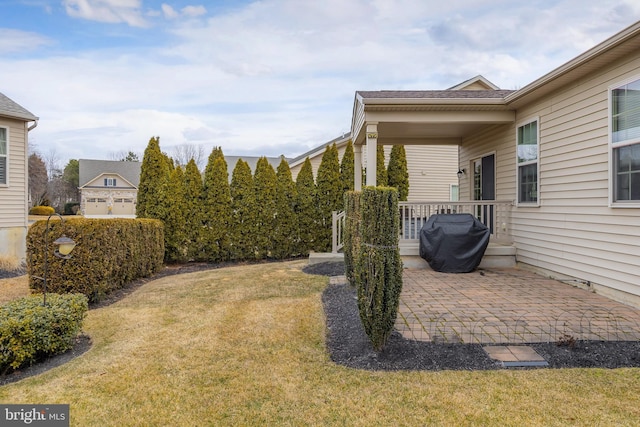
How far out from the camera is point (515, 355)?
122 inches

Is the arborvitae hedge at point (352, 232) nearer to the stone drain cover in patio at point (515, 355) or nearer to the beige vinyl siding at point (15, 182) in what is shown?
the stone drain cover in patio at point (515, 355)

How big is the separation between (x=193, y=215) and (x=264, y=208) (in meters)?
1.91

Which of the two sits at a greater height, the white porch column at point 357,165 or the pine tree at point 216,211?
the white porch column at point 357,165

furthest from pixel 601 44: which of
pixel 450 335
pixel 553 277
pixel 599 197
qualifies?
pixel 450 335

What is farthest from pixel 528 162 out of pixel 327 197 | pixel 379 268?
pixel 327 197

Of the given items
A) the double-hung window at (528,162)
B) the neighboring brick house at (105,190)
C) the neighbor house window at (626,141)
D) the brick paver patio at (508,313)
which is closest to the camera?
the brick paver patio at (508,313)

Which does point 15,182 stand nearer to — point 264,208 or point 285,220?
point 264,208

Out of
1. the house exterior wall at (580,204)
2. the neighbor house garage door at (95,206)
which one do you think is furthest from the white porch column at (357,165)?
the neighbor house garage door at (95,206)

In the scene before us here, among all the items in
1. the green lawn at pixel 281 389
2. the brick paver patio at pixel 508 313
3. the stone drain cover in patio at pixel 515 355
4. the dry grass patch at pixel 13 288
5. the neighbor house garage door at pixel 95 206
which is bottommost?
the dry grass patch at pixel 13 288

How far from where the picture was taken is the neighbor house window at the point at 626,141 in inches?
172

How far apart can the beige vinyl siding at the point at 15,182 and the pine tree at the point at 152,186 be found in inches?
128

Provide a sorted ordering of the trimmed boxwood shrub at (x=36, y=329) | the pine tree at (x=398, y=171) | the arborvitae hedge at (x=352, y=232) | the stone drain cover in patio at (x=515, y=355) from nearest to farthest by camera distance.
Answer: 1. the stone drain cover in patio at (x=515, y=355)
2. the trimmed boxwood shrub at (x=36, y=329)
3. the arborvitae hedge at (x=352, y=232)
4. the pine tree at (x=398, y=171)

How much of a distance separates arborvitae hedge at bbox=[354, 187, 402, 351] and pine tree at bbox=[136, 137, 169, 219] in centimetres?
731

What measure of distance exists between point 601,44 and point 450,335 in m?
4.04
